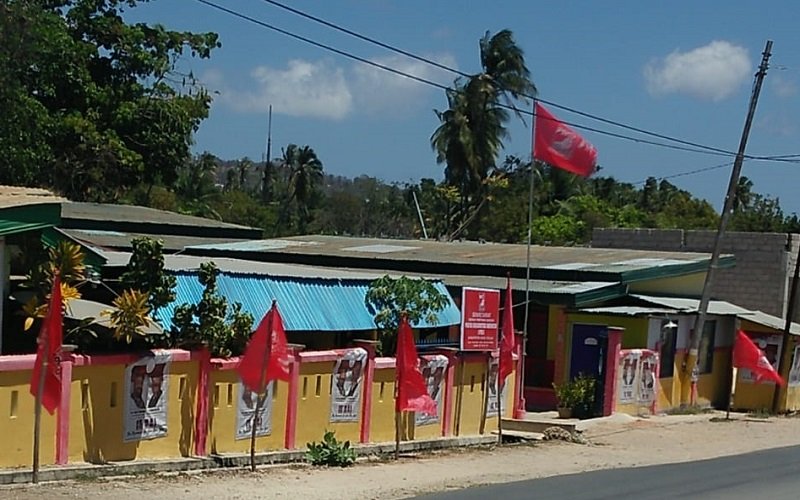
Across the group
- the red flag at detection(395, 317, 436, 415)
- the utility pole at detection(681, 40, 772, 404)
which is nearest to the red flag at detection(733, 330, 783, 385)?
the utility pole at detection(681, 40, 772, 404)

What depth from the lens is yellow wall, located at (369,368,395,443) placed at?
19141 millimetres

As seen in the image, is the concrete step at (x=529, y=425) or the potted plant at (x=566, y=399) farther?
the potted plant at (x=566, y=399)

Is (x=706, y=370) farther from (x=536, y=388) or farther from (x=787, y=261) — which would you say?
(x=787, y=261)

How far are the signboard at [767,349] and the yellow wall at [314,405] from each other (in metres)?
17.0

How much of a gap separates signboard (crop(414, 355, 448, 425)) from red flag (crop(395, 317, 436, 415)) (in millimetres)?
552

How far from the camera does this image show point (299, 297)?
66.2 ft

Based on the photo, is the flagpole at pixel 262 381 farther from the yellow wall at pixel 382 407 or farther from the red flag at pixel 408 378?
the yellow wall at pixel 382 407

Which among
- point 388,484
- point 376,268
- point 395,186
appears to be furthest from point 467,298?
point 395,186

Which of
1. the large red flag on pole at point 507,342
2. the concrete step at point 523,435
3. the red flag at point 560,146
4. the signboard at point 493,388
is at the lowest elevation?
the concrete step at point 523,435

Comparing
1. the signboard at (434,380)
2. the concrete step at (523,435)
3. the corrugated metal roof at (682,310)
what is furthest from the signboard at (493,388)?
the corrugated metal roof at (682,310)

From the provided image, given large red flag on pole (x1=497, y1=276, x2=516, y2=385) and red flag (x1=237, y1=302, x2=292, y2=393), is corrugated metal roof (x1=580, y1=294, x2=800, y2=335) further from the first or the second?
red flag (x1=237, y1=302, x2=292, y2=393)

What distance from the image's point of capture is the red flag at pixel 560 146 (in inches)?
856

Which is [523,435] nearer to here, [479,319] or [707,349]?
[479,319]

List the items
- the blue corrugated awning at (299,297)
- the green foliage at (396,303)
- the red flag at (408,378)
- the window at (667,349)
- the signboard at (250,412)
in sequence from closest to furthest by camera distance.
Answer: the signboard at (250,412), the red flag at (408,378), the blue corrugated awning at (299,297), the green foliage at (396,303), the window at (667,349)
